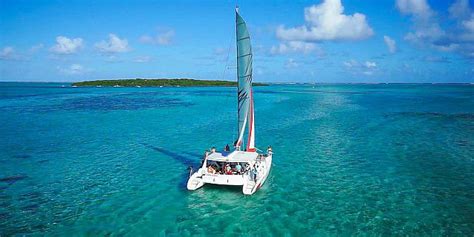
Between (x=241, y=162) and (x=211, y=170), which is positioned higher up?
(x=241, y=162)

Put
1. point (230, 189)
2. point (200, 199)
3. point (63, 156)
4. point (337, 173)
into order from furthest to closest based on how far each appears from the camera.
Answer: point (63, 156)
point (337, 173)
point (230, 189)
point (200, 199)

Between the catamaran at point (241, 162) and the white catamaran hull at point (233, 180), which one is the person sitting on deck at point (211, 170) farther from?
the white catamaran hull at point (233, 180)

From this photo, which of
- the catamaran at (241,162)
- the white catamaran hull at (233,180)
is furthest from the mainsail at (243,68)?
the white catamaran hull at (233,180)

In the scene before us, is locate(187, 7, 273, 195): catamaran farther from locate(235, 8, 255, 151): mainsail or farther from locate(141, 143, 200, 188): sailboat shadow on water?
locate(141, 143, 200, 188): sailboat shadow on water

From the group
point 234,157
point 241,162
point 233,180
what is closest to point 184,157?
point 234,157

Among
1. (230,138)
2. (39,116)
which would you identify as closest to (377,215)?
(230,138)

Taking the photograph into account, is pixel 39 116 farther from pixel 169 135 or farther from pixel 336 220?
pixel 336 220

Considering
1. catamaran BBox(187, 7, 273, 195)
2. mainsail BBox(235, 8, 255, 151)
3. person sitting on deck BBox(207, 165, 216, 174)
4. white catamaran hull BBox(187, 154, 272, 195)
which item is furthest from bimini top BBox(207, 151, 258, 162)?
mainsail BBox(235, 8, 255, 151)

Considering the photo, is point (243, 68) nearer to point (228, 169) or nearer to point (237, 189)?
point (228, 169)

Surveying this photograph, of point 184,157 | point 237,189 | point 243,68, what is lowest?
point 237,189
